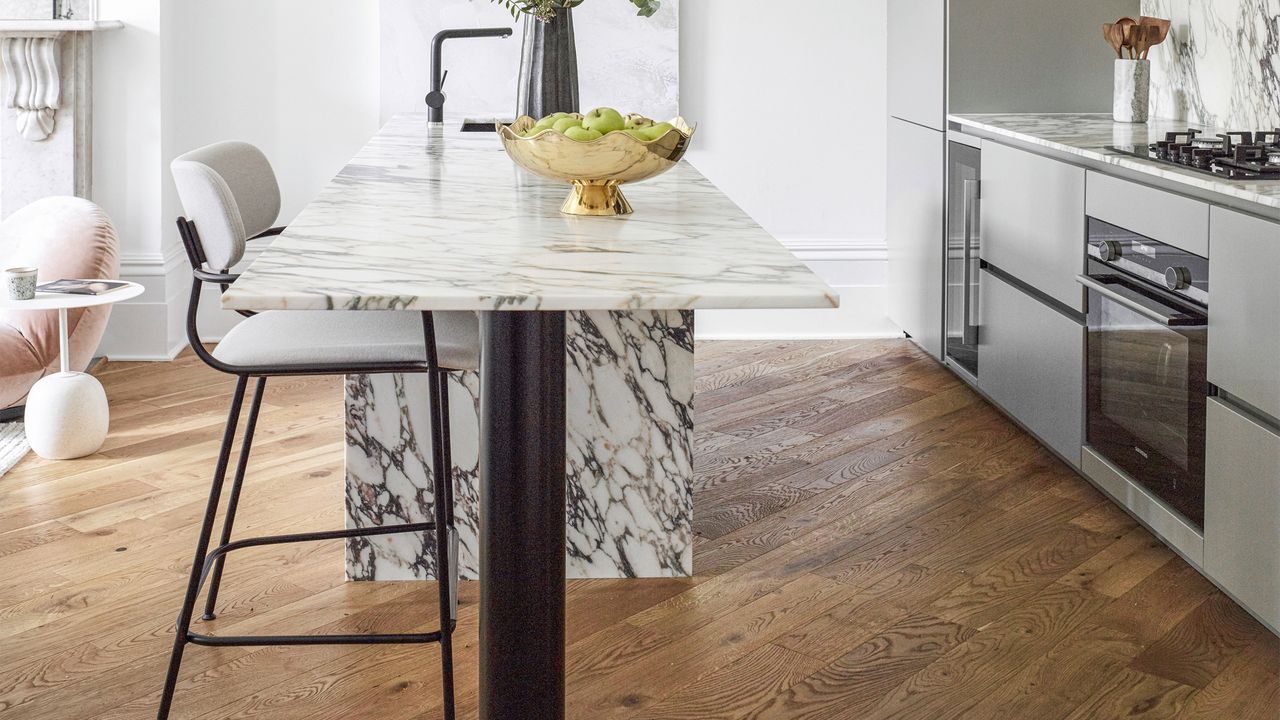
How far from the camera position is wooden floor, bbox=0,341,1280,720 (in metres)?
2.26

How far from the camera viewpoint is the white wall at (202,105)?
4684 mm

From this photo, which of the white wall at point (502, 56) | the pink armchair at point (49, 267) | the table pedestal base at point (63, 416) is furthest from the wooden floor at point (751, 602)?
the white wall at point (502, 56)

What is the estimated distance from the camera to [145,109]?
4695 mm

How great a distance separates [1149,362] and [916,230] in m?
1.86

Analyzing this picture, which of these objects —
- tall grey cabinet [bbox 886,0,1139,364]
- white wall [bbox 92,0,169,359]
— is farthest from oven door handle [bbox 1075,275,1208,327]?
white wall [bbox 92,0,169,359]

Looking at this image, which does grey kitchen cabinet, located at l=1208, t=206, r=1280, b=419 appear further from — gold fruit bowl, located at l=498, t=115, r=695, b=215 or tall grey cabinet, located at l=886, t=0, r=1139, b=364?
tall grey cabinet, located at l=886, t=0, r=1139, b=364

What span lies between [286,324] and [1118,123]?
107 inches

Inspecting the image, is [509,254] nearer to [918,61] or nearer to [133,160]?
[918,61]

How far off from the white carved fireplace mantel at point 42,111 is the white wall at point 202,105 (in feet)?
0.39

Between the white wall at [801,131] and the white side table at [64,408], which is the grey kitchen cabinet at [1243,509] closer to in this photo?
the white wall at [801,131]

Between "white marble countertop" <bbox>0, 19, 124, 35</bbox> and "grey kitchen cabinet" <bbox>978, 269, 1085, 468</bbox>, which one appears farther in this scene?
"white marble countertop" <bbox>0, 19, 124, 35</bbox>

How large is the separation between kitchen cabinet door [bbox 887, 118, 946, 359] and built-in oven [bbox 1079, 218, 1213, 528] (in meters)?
1.22

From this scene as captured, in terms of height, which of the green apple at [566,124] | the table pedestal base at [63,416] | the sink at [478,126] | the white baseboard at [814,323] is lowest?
the table pedestal base at [63,416]

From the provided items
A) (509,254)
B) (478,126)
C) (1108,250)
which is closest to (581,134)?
(509,254)
